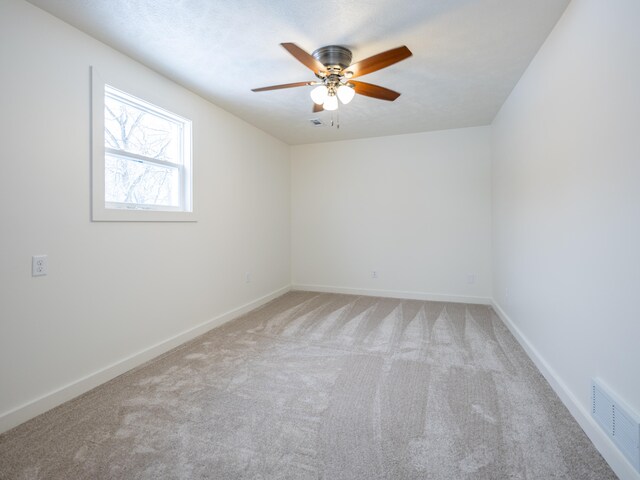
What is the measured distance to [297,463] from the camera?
154cm

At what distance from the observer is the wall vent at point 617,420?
4.41 ft

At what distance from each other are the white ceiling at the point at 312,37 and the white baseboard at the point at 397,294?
2638 millimetres

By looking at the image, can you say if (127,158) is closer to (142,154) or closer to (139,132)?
(142,154)

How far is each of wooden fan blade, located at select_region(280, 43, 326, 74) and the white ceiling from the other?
0.20 m

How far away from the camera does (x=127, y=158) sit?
260 cm

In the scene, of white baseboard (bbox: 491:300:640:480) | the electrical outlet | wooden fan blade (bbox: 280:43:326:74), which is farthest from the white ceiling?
white baseboard (bbox: 491:300:640:480)

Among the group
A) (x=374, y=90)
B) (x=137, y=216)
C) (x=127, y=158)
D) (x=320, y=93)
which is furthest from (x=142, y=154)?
(x=374, y=90)

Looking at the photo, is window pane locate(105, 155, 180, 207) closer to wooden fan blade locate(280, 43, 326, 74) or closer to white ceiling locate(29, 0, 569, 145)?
white ceiling locate(29, 0, 569, 145)

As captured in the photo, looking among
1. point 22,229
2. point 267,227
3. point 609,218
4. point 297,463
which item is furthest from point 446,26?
point 267,227

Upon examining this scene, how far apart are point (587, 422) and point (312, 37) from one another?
2889mm

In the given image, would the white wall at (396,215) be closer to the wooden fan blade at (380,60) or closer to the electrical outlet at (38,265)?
the wooden fan blade at (380,60)

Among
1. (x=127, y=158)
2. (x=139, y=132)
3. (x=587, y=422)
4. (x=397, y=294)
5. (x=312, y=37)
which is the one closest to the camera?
(x=587, y=422)

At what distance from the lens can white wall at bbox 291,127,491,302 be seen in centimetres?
450

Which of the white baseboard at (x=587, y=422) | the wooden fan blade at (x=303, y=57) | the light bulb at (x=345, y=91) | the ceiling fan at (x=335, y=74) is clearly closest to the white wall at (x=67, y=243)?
the ceiling fan at (x=335, y=74)
